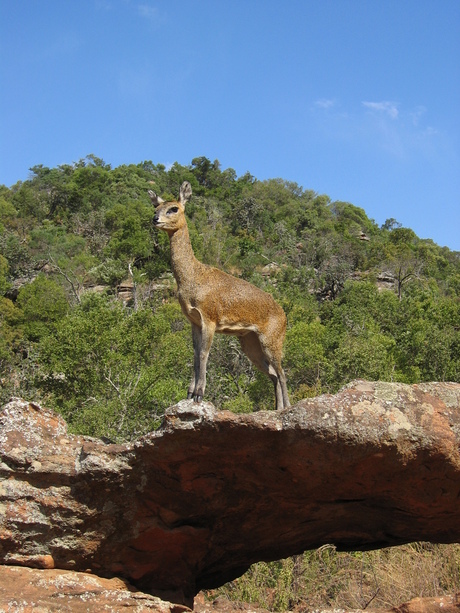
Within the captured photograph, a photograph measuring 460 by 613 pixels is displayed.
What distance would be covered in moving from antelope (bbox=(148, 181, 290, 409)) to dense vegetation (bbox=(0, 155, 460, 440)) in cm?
1190

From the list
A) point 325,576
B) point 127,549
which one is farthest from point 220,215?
point 127,549

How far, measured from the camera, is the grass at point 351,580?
12.9 metres

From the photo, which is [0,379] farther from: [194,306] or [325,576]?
[194,306]

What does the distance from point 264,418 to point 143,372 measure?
1865 cm

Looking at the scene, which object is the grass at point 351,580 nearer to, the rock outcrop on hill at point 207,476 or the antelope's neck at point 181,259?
the rock outcrop on hill at point 207,476

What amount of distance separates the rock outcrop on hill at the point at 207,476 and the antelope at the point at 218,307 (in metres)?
1.86

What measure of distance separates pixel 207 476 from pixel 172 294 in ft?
135

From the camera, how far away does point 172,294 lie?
49.2m

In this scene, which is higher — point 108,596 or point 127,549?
point 127,549

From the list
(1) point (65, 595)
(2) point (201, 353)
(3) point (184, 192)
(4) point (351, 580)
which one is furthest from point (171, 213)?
(4) point (351, 580)

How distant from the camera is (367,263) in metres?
66.9

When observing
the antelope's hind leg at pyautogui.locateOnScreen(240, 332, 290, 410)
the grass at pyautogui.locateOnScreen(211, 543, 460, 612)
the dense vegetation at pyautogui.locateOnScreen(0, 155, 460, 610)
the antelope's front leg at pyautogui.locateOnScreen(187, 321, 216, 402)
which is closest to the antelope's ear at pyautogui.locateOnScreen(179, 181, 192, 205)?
the antelope's front leg at pyautogui.locateOnScreen(187, 321, 216, 402)

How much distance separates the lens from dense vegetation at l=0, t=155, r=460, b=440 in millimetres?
26125

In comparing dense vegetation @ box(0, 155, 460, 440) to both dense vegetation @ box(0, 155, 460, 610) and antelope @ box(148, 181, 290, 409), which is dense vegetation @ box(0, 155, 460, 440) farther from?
antelope @ box(148, 181, 290, 409)
